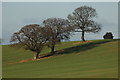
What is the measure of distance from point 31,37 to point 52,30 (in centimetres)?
942

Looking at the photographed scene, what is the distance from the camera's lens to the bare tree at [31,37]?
71.4 meters

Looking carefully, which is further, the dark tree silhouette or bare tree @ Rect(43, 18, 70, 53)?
the dark tree silhouette

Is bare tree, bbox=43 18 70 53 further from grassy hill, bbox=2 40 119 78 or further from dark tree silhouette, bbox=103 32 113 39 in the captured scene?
dark tree silhouette, bbox=103 32 113 39

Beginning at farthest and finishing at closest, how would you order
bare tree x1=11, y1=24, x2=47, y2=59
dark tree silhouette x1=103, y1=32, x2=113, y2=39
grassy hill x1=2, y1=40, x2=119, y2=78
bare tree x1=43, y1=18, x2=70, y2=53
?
dark tree silhouette x1=103, y1=32, x2=113, y2=39 → bare tree x1=43, y1=18, x2=70, y2=53 → bare tree x1=11, y1=24, x2=47, y2=59 → grassy hill x1=2, y1=40, x2=119, y2=78

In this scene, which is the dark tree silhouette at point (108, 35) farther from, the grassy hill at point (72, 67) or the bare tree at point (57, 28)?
the grassy hill at point (72, 67)

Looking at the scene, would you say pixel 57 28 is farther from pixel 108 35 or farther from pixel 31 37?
pixel 108 35

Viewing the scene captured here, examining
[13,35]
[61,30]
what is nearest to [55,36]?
[61,30]

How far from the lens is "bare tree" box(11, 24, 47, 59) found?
234ft

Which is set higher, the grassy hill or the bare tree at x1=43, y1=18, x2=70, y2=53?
the bare tree at x1=43, y1=18, x2=70, y2=53

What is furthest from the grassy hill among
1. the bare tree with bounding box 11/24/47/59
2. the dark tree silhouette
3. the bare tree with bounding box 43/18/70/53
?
the dark tree silhouette

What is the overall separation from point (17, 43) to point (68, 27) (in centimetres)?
1897

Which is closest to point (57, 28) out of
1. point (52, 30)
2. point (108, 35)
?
point (52, 30)

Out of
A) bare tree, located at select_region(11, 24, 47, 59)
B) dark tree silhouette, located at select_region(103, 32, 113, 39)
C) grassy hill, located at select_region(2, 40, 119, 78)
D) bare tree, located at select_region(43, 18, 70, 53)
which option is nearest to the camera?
grassy hill, located at select_region(2, 40, 119, 78)

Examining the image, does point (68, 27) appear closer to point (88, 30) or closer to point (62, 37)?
point (62, 37)
